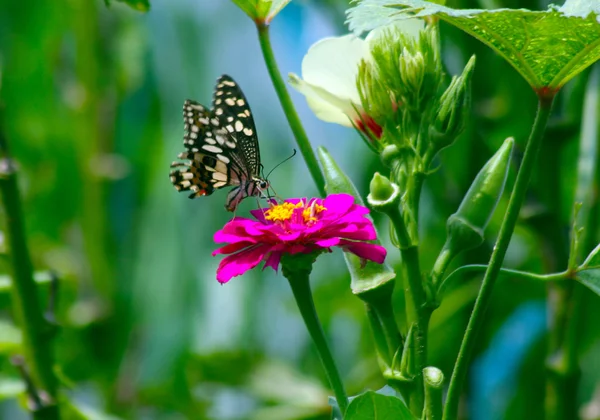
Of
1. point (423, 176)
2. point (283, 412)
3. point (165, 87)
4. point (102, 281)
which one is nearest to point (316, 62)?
point (423, 176)

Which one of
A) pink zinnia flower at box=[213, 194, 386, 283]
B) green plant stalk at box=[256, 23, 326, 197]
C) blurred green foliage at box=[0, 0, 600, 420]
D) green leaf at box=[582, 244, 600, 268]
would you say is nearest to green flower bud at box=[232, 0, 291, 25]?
green plant stalk at box=[256, 23, 326, 197]

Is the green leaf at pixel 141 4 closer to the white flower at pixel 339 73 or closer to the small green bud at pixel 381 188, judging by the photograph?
the white flower at pixel 339 73

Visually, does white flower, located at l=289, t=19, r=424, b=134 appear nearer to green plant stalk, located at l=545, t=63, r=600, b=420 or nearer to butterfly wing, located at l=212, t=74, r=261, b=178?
butterfly wing, located at l=212, t=74, r=261, b=178

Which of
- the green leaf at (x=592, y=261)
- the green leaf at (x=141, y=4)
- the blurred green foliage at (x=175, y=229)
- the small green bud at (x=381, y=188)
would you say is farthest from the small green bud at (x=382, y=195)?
the blurred green foliage at (x=175, y=229)

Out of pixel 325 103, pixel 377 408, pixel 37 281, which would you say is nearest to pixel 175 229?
pixel 37 281

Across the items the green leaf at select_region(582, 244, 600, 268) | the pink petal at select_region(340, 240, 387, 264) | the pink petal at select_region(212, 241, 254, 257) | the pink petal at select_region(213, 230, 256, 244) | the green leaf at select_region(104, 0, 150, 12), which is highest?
the green leaf at select_region(104, 0, 150, 12)
